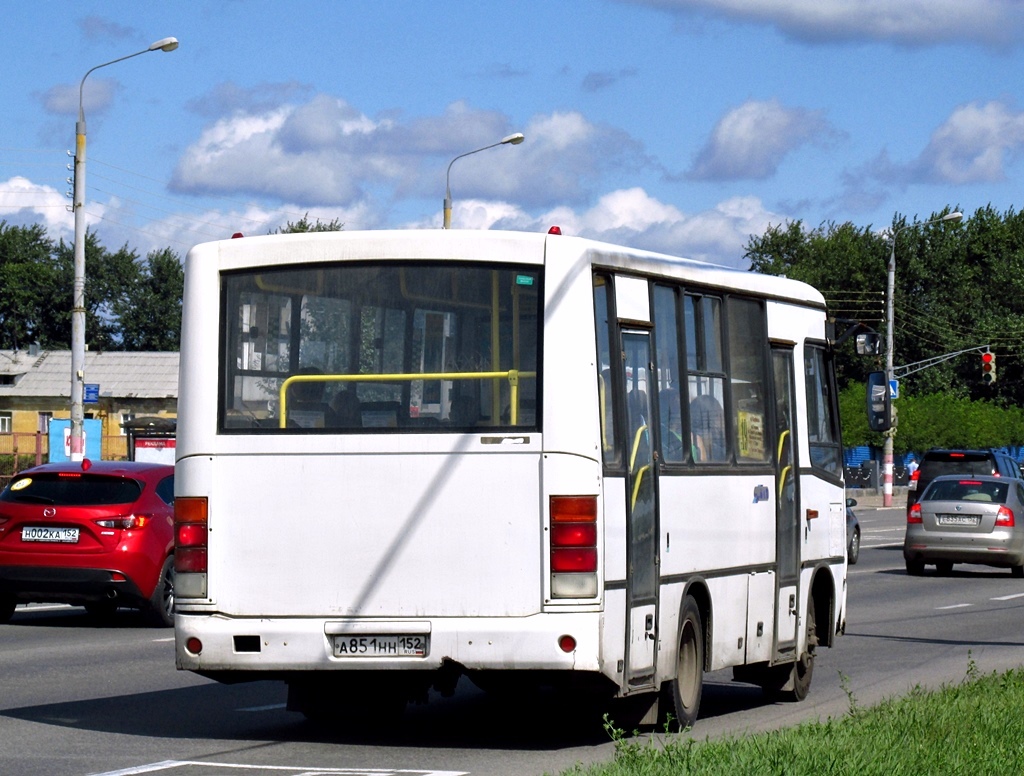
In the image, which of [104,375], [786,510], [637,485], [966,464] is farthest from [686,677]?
[104,375]

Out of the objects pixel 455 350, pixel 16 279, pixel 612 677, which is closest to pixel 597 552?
pixel 612 677

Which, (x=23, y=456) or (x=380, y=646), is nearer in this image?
(x=380, y=646)

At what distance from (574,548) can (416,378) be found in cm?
123

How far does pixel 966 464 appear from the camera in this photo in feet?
139

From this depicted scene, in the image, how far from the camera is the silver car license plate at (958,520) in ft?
94.5

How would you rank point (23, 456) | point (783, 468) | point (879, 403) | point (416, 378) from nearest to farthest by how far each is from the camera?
point (416, 378)
point (783, 468)
point (879, 403)
point (23, 456)

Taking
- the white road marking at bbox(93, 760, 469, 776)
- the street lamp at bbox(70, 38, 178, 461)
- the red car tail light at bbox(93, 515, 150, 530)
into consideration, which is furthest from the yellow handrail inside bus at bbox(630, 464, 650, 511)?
the street lamp at bbox(70, 38, 178, 461)

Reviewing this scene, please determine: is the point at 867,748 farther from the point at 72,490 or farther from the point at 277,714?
the point at 72,490

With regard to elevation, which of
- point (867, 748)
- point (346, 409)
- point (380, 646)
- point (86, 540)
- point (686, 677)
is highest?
point (346, 409)

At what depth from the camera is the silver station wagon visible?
1131 inches

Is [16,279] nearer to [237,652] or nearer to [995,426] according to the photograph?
[995,426]

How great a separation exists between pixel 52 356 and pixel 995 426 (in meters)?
48.7

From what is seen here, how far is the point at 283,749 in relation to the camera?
9.69 metres

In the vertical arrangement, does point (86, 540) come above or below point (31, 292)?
below
